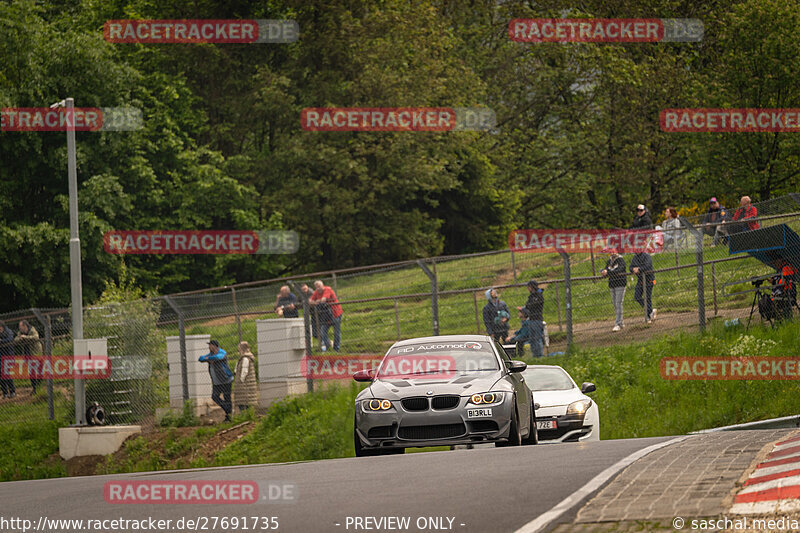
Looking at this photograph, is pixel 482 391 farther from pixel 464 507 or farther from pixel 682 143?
pixel 682 143

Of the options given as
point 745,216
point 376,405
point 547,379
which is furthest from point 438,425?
point 745,216

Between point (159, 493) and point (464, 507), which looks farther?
point (159, 493)

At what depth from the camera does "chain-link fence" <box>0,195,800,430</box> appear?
21438 millimetres

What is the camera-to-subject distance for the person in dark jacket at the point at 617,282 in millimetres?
21344

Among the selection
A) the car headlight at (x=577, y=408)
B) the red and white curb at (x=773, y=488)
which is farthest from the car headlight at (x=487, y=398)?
the car headlight at (x=577, y=408)

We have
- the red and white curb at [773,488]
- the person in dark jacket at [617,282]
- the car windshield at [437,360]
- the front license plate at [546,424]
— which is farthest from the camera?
the person in dark jacket at [617,282]

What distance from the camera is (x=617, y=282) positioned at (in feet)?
70.0

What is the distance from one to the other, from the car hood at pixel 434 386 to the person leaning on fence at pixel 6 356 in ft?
49.1

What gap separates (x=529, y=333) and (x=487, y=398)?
31.6 feet

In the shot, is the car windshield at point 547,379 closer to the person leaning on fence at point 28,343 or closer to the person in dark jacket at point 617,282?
the person in dark jacket at point 617,282

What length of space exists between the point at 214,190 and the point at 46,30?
9177 mm

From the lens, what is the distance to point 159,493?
451 inches

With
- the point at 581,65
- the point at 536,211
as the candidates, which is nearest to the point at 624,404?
the point at 581,65

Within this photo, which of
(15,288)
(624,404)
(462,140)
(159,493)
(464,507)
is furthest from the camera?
(462,140)
